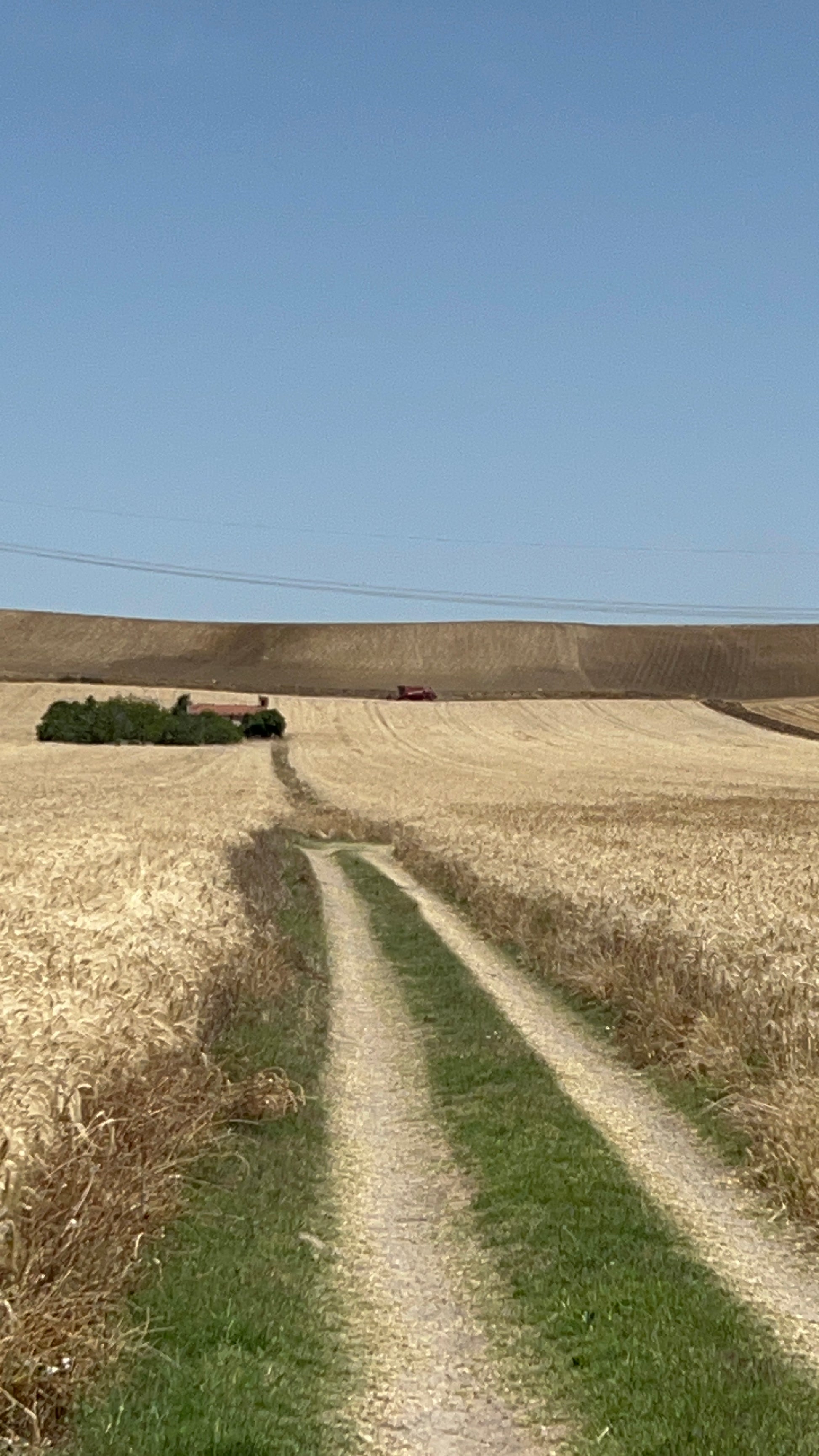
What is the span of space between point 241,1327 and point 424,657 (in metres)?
138

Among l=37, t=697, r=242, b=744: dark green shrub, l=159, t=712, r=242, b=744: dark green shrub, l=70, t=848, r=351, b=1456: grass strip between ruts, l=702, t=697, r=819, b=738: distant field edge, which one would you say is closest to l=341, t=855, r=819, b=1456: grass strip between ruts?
l=70, t=848, r=351, b=1456: grass strip between ruts

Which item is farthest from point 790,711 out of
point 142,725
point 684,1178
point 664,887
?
point 684,1178

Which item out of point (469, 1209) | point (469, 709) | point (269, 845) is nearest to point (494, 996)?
point (469, 1209)

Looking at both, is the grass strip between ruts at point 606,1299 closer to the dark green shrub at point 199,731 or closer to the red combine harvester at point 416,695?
the dark green shrub at point 199,731

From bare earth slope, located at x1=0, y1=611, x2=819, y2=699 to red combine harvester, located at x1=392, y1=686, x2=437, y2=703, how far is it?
18.3 ft

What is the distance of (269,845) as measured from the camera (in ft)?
98.9

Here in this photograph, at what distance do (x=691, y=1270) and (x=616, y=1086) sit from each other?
191 inches

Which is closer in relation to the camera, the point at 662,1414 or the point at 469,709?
the point at 662,1414

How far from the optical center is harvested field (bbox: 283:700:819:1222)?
465 inches

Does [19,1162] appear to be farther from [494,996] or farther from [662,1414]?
[494,996]

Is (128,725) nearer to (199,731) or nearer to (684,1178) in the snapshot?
(199,731)

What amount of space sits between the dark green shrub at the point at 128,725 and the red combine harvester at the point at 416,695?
2813 cm

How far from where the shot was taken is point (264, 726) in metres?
93.1

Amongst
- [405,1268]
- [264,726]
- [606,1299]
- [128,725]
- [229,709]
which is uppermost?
[229,709]
